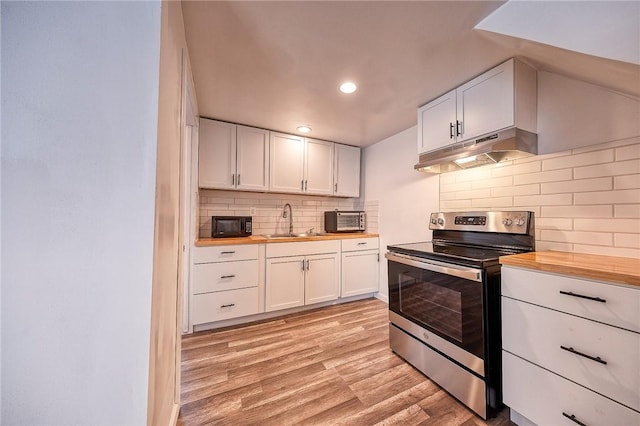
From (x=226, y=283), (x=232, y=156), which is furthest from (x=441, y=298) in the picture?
(x=232, y=156)

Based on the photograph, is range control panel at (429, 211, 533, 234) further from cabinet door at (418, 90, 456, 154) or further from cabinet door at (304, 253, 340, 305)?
cabinet door at (304, 253, 340, 305)

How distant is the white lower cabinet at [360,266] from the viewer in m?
3.00

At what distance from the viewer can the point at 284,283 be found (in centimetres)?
263

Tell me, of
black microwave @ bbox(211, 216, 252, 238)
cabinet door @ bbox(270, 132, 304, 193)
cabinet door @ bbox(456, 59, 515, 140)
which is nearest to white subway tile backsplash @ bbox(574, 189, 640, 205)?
cabinet door @ bbox(456, 59, 515, 140)

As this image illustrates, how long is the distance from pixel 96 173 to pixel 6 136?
0.24 meters

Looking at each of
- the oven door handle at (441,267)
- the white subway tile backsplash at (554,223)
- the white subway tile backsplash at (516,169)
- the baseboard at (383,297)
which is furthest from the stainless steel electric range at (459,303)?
the baseboard at (383,297)

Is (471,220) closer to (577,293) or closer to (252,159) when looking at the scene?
(577,293)

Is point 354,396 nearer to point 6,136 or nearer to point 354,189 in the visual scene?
point 6,136

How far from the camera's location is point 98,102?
705 millimetres

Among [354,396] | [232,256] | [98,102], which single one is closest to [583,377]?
[354,396]

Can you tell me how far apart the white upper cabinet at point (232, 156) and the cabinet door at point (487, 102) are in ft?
6.56

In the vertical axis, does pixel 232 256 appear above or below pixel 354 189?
below

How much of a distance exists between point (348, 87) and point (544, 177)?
1.51 meters

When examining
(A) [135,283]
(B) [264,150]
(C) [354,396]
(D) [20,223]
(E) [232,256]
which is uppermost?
(B) [264,150]
